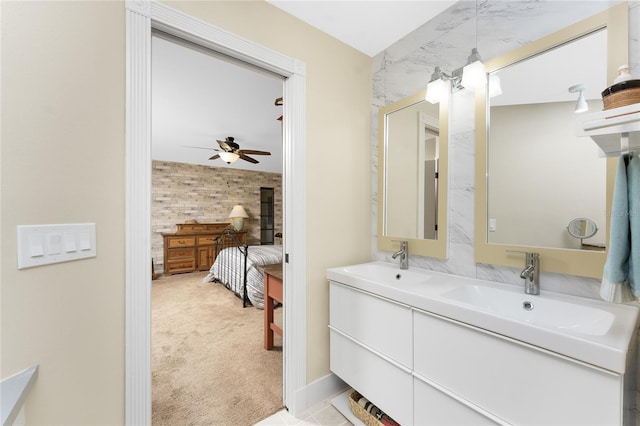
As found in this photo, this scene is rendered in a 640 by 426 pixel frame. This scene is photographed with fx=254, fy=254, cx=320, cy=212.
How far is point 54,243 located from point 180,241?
5.33m

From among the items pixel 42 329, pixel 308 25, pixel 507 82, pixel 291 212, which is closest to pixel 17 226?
pixel 42 329

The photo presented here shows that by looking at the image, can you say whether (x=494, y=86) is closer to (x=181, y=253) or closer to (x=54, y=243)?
(x=54, y=243)

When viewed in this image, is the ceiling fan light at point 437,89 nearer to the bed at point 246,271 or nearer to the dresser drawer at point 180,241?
the bed at point 246,271

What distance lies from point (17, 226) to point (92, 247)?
231mm

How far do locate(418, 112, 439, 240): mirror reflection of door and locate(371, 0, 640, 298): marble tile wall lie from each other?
0.38ft

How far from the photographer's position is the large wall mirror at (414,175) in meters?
1.69

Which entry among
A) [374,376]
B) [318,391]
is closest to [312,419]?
[318,391]

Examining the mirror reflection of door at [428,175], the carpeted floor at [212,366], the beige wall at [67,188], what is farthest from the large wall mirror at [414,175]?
the carpeted floor at [212,366]

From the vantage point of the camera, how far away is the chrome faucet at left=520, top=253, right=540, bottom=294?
1219 millimetres

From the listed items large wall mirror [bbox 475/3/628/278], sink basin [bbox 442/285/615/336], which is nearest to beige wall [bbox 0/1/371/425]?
sink basin [bbox 442/285/615/336]

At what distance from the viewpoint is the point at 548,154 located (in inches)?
50.8

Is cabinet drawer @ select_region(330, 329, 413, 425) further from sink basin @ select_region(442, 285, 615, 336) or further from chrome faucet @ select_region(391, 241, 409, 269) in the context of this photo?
chrome faucet @ select_region(391, 241, 409, 269)

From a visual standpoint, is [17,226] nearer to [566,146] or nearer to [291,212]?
[291,212]

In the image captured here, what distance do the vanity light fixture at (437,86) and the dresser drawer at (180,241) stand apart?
5729 mm
